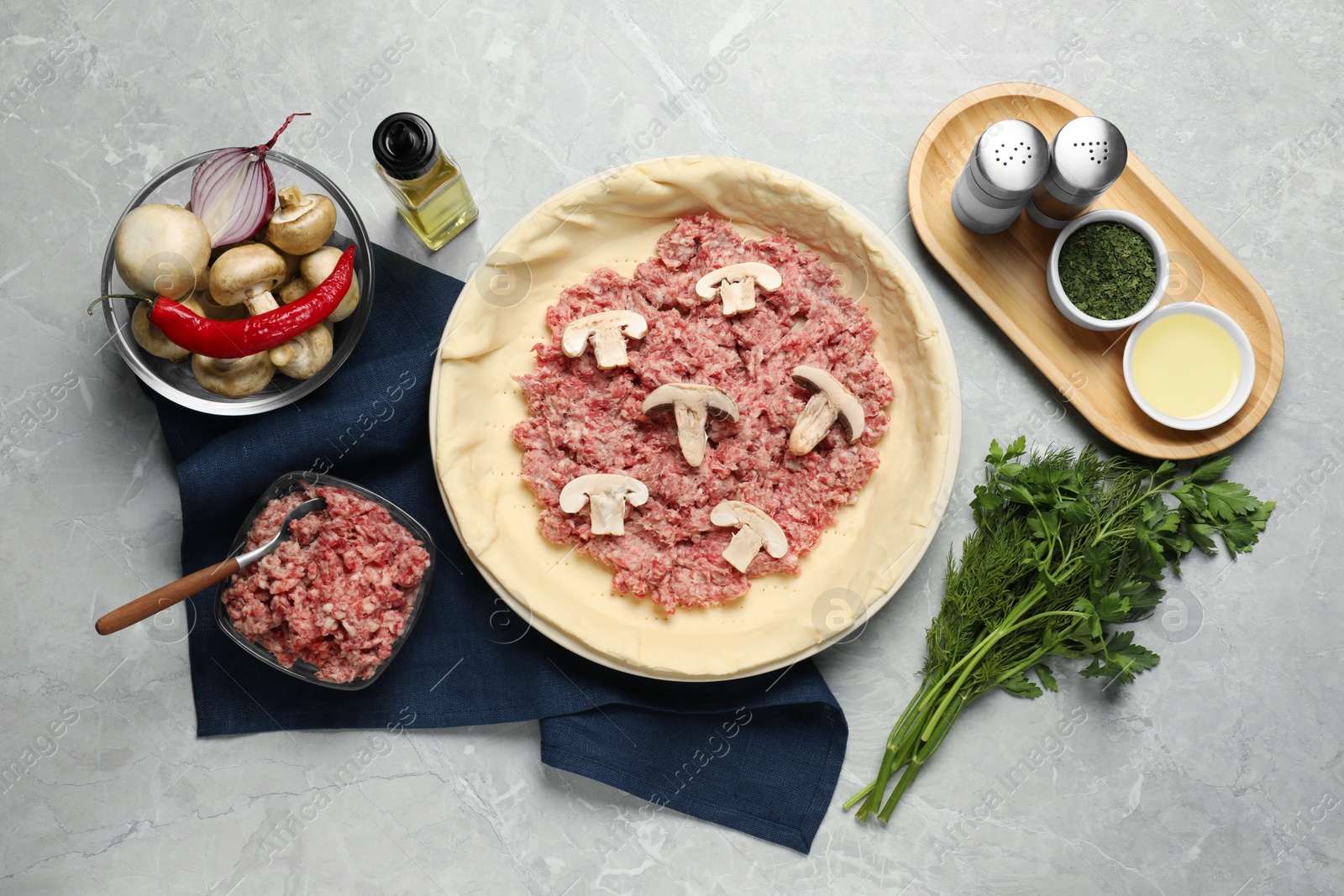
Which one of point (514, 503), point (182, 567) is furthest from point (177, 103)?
point (514, 503)

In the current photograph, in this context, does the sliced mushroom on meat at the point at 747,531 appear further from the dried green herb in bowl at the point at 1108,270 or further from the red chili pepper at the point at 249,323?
the red chili pepper at the point at 249,323

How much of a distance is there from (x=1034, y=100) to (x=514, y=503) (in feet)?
9.43

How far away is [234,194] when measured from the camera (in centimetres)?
288

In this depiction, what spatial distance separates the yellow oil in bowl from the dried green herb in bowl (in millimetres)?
213

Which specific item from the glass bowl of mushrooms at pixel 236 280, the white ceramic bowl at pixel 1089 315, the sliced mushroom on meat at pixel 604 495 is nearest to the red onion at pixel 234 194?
the glass bowl of mushrooms at pixel 236 280

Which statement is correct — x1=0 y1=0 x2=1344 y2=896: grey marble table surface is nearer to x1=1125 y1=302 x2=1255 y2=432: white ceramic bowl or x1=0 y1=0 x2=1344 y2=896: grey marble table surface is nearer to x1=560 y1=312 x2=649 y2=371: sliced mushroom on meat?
x1=1125 y1=302 x2=1255 y2=432: white ceramic bowl

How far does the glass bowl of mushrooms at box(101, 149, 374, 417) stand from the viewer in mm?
2748

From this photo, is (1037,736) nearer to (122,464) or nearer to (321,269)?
(321,269)

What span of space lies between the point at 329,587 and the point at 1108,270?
3367mm

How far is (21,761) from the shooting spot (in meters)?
3.29

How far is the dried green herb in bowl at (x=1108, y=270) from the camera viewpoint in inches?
123

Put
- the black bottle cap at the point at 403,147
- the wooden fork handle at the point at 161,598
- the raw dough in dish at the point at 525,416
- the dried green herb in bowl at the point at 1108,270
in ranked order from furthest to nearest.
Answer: the dried green herb in bowl at the point at 1108,270 < the raw dough in dish at the point at 525,416 < the black bottle cap at the point at 403,147 < the wooden fork handle at the point at 161,598

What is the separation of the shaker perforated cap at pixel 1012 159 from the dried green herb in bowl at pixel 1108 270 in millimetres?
422

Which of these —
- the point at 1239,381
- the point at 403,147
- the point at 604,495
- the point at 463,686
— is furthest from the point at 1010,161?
the point at 463,686
